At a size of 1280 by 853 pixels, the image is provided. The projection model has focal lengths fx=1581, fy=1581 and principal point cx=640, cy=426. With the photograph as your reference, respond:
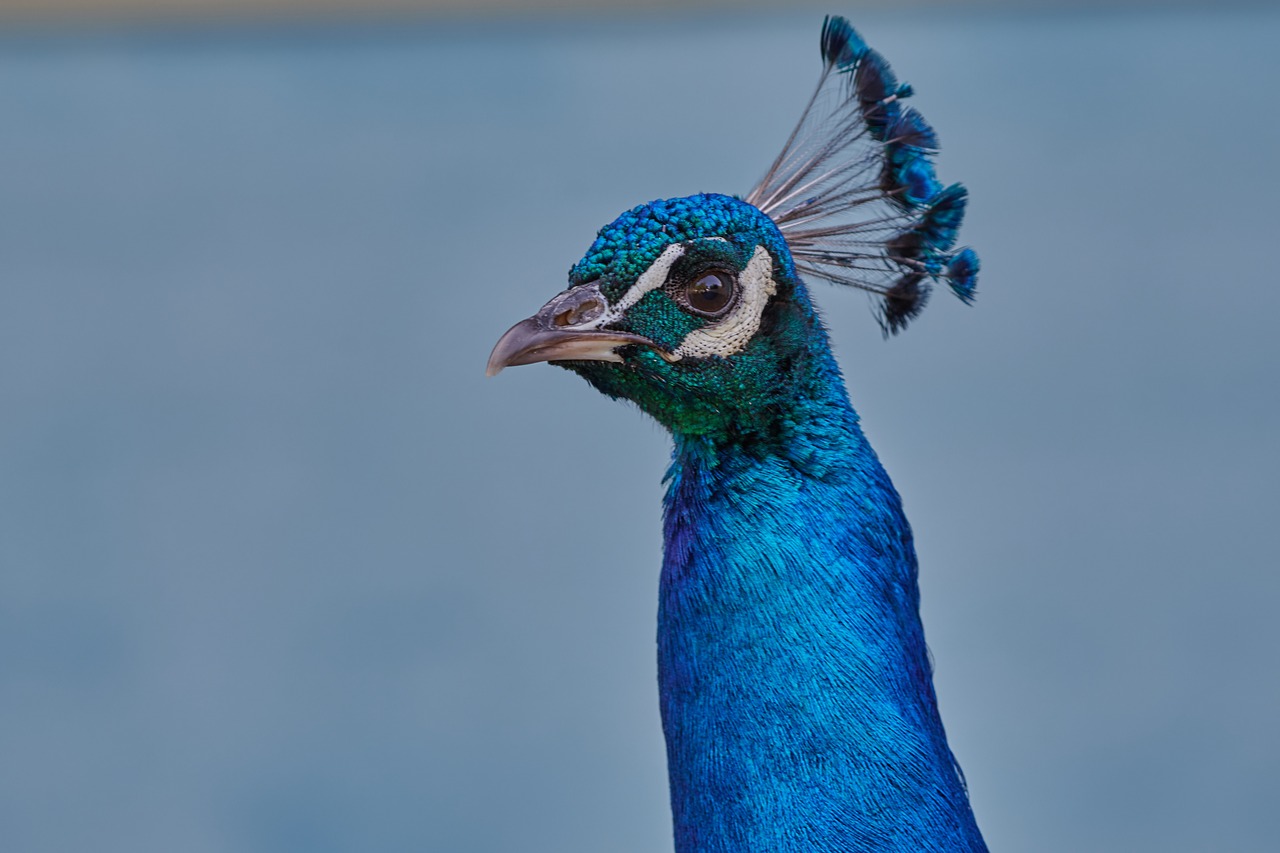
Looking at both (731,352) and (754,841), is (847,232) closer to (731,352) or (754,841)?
(731,352)

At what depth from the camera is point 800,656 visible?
149cm

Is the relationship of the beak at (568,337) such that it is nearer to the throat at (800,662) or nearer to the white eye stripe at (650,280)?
the white eye stripe at (650,280)

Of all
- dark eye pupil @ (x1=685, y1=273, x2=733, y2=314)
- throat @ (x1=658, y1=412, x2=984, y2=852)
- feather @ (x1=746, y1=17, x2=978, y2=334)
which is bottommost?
throat @ (x1=658, y1=412, x2=984, y2=852)

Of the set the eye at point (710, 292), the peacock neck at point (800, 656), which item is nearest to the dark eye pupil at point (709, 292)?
the eye at point (710, 292)

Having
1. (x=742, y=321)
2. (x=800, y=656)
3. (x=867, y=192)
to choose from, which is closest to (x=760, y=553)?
(x=800, y=656)

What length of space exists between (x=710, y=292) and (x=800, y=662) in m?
0.36

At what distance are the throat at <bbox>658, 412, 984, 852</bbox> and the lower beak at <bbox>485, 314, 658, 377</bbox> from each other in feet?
0.48

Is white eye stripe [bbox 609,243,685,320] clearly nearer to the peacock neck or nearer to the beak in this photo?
the beak

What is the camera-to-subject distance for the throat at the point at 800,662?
149 cm

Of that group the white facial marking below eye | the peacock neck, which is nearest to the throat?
the peacock neck

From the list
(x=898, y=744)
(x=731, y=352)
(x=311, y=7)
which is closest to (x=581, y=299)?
(x=731, y=352)

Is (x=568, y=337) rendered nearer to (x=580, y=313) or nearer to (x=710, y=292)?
(x=580, y=313)

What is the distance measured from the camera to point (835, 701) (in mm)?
1488

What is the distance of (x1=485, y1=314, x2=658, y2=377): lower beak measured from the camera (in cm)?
150
